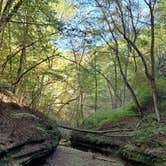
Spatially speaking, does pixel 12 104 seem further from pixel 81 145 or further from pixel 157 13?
pixel 157 13

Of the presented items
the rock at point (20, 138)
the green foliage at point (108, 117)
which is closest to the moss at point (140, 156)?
the rock at point (20, 138)

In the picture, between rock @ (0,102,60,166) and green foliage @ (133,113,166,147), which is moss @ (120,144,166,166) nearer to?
green foliage @ (133,113,166,147)

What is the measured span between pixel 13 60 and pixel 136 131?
21.5 feet

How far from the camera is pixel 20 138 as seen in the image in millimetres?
7051

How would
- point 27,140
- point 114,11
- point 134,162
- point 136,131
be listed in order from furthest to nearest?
point 114,11 < point 136,131 < point 134,162 < point 27,140

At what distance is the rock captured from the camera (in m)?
6.15

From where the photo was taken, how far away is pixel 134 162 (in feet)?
30.9

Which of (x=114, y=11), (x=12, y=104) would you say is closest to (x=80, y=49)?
(x=114, y=11)

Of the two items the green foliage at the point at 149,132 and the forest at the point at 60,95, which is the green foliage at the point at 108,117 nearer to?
the forest at the point at 60,95

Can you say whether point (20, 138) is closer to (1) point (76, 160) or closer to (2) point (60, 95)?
(1) point (76, 160)

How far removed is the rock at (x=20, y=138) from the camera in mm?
6150

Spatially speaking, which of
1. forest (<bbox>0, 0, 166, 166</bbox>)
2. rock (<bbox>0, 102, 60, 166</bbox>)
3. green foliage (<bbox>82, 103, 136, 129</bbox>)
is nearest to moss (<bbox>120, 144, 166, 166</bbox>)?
forest (<bbox>0, 0, 166, 166</bbox>)

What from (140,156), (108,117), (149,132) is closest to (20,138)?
(140,156)

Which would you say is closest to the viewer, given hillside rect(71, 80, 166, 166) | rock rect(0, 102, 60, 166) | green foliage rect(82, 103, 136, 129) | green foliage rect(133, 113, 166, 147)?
rock rect(0, 102, 60, 166)
